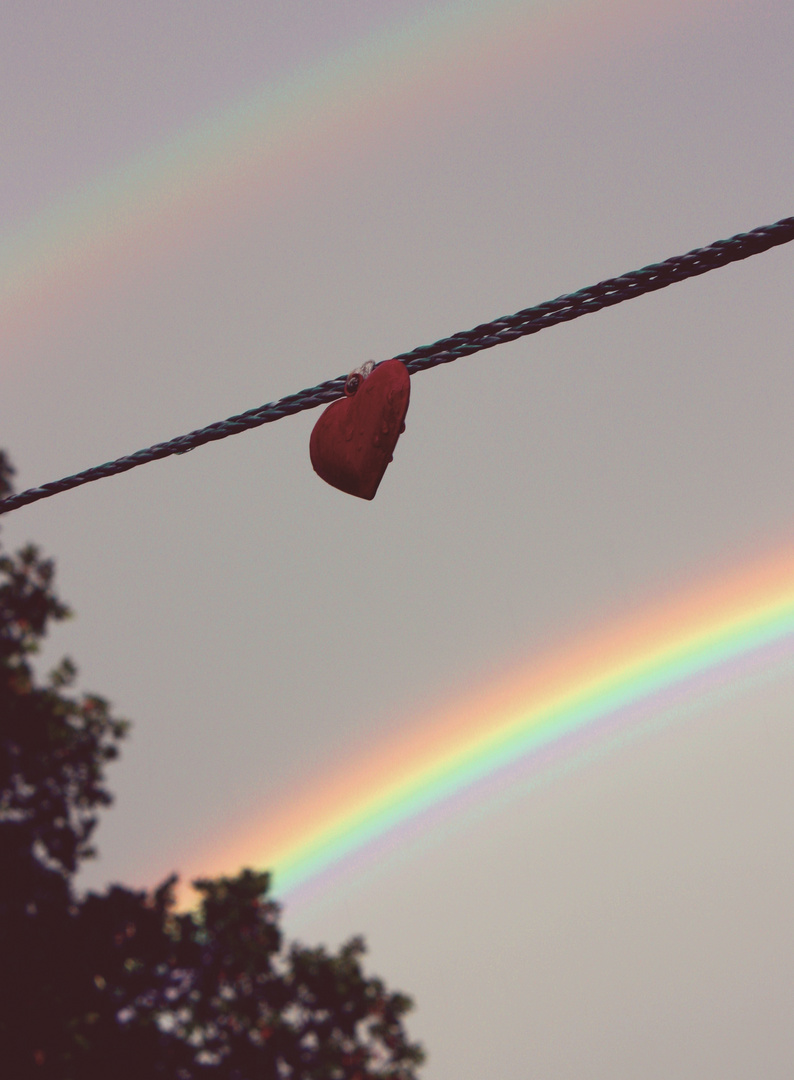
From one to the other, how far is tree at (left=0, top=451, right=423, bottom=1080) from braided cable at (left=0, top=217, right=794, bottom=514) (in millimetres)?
15454

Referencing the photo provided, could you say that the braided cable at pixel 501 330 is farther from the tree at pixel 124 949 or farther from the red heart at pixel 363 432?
the tree at pixel 124 949

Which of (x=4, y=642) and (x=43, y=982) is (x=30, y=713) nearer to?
(x=4, y=642)

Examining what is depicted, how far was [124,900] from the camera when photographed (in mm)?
18297

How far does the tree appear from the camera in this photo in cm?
1700

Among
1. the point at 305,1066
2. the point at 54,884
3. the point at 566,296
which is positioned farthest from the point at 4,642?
the point at 566,296

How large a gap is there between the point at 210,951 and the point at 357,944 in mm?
3005

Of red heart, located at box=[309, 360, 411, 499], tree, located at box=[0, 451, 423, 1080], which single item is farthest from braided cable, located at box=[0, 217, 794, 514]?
tree, located at box=[0, 451, 423, 1080]

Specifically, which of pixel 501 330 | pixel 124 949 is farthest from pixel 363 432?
pixel 124 949

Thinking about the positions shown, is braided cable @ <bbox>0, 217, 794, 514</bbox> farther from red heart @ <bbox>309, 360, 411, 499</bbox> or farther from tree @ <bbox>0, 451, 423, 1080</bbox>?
tree @ <bbox>0, 451, 423, 1080</bbox>

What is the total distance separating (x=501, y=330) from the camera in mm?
2738

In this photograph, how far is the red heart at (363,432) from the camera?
9.94 feet

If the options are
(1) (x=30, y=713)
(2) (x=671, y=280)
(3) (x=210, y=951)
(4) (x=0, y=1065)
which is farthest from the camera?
(3) (x=210, y=951)

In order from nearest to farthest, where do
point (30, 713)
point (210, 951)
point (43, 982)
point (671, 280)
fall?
point (671, 280)
point (43, 982)
point (30, 713)
point (210, 951)

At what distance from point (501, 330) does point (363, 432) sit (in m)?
0.63
